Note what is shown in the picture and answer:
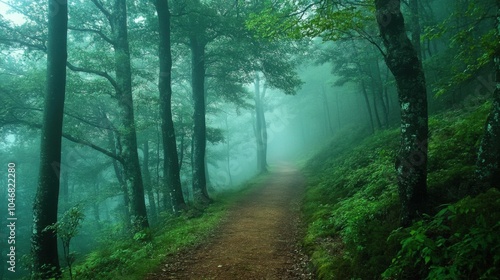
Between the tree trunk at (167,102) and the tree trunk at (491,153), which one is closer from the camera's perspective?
the tree trunk at (491,153)

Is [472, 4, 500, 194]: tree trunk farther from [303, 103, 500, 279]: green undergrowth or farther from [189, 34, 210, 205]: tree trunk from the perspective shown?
[189, 34, 210, 205]: tree trunk

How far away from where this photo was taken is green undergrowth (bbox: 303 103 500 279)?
3562mm

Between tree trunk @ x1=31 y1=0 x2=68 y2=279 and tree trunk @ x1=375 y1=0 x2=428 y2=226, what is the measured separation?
8213 millimetres

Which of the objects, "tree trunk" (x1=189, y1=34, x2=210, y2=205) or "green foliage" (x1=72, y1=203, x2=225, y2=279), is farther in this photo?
"tree trunk" (x1=189, y1=34, x2=210, y2=205)

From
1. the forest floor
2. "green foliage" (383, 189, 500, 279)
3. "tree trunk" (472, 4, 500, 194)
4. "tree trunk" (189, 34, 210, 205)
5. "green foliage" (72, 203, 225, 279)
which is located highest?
"tree trunk" (189, 34, 210, 205)

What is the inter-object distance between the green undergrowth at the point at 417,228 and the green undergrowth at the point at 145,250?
3718 millimetres

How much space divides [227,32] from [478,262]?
46.5 ft

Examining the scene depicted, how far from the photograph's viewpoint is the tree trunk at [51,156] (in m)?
7.13

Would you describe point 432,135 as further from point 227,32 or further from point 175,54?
point 175,54

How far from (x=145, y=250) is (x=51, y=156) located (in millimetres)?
3612

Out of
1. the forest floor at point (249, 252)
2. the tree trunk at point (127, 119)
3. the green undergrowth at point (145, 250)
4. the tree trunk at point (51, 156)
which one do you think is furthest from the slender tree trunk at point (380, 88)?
the tree trunk at point (51, 156)

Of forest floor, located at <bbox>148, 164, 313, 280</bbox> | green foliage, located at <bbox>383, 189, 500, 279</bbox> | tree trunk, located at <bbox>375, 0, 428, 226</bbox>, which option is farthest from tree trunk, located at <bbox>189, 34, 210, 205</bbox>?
green foliage, located at <bbox>383, 189, 500, 279</bbox>

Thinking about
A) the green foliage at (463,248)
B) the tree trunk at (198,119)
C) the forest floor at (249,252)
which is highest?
the tree trunk at (198,119)

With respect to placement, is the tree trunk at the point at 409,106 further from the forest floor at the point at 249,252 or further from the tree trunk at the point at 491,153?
the forest floor at the point at 249,252
